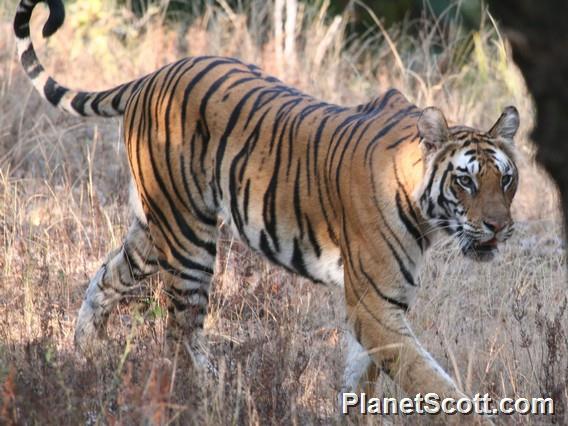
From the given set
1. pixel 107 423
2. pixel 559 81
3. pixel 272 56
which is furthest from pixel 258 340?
pixel 272 56

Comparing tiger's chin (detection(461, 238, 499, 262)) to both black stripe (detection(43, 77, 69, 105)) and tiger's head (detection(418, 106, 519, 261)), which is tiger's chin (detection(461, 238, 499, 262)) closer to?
tiger's head (detection(418, 106, 519, 261))

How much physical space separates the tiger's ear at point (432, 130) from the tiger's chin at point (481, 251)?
393 mm

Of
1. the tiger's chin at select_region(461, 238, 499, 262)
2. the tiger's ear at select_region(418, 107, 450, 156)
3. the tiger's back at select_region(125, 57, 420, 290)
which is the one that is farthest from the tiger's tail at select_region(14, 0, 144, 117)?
the tiger's chin at select_region(461, 238, 499, 262)

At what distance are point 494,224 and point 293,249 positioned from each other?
95 cm

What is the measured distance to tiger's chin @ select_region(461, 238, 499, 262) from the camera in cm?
457

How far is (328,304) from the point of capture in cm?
603

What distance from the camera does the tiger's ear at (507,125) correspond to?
15.5 ft

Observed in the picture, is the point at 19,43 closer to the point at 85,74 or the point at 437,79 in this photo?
the point at 85,74

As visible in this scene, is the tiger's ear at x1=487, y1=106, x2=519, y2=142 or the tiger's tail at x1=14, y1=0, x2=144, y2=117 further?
the tiger's tail at x1=14, y1=0, x2=144, y2=117

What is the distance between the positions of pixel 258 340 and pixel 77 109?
5.55 feet

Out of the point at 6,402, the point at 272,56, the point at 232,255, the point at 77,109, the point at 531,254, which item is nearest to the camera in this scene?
the point at 6,402

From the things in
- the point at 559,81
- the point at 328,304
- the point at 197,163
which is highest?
the point at 559,81

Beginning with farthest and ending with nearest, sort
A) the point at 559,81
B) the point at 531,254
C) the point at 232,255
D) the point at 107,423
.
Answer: the point at 531,254 → the point at 232,255 → the point at 107,423 → the point at 559,81

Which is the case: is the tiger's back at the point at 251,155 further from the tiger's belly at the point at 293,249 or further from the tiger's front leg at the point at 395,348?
the tiger's front leg at the point at 395,348
